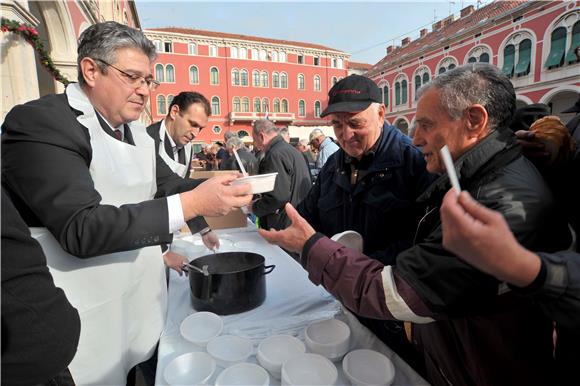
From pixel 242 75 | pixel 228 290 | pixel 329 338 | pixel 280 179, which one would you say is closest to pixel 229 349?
pixel 228 290

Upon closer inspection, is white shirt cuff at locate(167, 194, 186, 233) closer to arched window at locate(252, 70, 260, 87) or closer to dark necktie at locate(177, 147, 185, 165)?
dark necktie at locate(177, 147, 185, 165)

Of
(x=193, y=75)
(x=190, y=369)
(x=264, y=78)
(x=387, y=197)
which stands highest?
(x=264, y=78)

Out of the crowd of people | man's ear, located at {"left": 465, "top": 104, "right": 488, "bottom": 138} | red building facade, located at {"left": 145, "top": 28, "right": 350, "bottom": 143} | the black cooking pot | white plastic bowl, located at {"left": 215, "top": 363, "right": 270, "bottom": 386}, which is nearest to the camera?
the crowd of people

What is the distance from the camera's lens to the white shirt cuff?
1.12 meters

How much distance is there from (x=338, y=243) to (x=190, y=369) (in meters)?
0.65

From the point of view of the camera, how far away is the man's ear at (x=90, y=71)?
1253 millimetres

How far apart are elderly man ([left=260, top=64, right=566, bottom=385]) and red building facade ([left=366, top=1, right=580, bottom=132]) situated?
1137cm

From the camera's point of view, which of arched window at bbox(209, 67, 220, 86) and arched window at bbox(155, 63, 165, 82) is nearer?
arched window at bbox(155, 63, 165, 82)

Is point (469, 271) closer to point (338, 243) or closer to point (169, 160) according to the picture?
point (338, 243)

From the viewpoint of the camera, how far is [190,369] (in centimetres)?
105

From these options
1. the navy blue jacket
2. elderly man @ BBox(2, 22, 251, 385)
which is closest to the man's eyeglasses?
elderly man @ BBox(2, 22, 251, 385)

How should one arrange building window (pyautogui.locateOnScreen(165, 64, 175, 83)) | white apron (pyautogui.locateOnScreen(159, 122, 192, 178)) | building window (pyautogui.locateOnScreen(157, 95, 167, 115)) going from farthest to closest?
building window (pyautogui.locateOnScreen(165, 64, 175, 83)) → building window (pyautogui.locateOnScreen(157, 95, 167, 115)) → white apron (pyautogui.locateOnScreen(159, 122, 192, 178))

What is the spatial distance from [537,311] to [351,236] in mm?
615

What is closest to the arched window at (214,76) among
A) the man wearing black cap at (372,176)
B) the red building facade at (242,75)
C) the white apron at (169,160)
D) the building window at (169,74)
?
the red building facade at (242,75)
